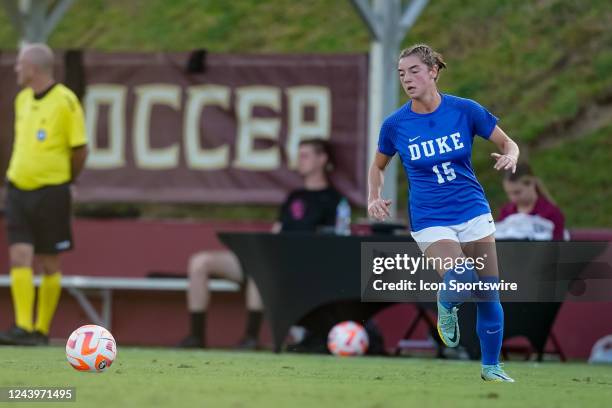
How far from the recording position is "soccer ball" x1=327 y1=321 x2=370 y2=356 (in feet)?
36.8

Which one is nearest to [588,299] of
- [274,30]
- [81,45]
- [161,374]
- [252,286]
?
[252,286]

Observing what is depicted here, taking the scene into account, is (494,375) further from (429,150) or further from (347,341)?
(347,341)

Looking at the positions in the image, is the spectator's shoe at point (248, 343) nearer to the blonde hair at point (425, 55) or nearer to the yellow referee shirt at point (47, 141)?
the yellow referee shirt at point (47, 141)

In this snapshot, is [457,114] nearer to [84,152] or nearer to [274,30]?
[84,152]

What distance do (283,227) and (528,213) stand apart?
2.50 metres

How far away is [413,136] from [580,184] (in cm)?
778

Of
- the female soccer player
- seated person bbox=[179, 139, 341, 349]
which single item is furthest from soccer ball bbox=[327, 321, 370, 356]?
the female soccer player

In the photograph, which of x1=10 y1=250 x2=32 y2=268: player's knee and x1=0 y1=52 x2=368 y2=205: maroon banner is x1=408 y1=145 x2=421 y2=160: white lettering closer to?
x1=10 y1=250 x2=32 y2=268: player's knee

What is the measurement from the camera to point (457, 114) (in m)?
7.69

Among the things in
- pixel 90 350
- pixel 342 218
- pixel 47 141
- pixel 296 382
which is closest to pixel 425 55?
pixel 296 382

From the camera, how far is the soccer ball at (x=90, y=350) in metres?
7.48

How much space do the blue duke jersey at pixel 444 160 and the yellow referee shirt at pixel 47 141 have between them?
14.4 ft

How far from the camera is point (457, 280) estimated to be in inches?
294

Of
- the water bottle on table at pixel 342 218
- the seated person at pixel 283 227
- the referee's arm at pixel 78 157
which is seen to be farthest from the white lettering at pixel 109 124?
the water bottle on table at pixel 342 218
